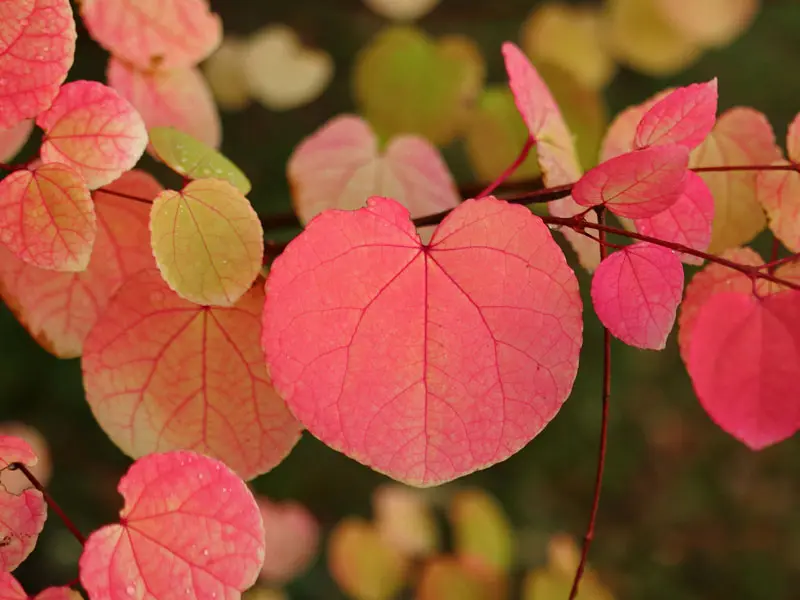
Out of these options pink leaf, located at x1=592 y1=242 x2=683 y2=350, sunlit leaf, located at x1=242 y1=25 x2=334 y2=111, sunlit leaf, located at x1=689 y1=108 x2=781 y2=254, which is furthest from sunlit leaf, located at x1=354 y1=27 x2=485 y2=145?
pink leaf, located at x1=592 y1=242 x2=683 y2=350

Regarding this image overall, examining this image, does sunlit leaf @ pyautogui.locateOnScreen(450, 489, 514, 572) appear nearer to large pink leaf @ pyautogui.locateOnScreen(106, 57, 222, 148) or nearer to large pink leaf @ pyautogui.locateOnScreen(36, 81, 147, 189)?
large pink leaf @ pyautogui.locateOnScreen(106, 57, 222, 148)

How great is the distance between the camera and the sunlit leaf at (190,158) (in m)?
0.37

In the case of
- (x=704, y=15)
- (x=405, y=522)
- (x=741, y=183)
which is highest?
(x=741, y=183)

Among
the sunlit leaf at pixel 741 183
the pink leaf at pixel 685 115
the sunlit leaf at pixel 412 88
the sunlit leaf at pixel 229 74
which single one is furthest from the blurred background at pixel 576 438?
the pink leaf at pixel 685 115

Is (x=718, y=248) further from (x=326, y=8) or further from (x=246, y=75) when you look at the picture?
(x=326, y=8)

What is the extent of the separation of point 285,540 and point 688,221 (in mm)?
832

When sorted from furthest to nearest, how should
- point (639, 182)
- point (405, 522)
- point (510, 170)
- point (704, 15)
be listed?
point (405, 522), point (704, 15), point (510, 170), point (639, 182)

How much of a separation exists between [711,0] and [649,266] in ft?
2.77

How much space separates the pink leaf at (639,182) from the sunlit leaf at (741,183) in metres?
0.13

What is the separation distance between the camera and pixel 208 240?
0.34m

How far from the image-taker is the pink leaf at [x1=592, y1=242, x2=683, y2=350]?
0.31 metres

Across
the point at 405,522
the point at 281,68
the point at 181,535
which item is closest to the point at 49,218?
the point at 181,535

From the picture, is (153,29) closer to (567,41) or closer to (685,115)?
(685,115)

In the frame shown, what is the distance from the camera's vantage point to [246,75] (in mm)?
1081
